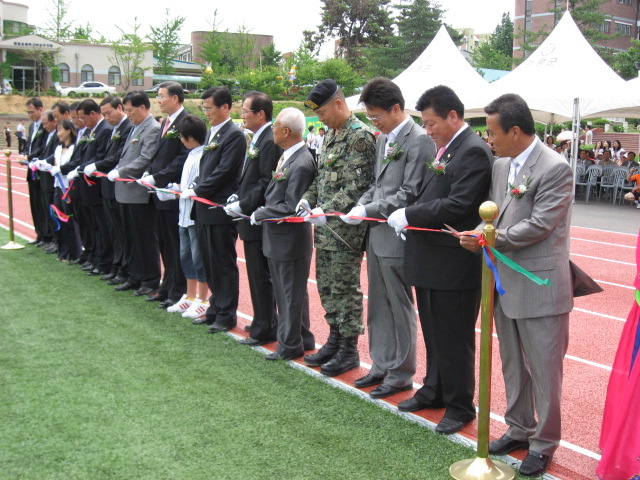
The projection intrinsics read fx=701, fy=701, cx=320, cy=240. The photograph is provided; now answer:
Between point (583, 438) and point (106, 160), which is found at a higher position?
point (106, 160)

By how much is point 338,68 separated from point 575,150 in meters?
41.8

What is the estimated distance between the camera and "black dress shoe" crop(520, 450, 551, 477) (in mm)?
3879

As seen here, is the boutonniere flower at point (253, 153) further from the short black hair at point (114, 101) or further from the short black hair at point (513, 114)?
the short black hair at point (114, 101)

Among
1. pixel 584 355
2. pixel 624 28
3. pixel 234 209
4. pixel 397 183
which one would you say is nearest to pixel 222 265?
pixel 234 209

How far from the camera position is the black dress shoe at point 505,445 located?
418cm

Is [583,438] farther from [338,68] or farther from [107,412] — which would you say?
[338,68]

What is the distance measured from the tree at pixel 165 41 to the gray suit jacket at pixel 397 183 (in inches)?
2595

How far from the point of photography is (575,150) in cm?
1670

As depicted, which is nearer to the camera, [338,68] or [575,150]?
[575,150]

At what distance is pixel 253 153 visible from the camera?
629 centimetres

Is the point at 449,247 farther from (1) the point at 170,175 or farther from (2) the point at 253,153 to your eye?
(1) the point at 170,175

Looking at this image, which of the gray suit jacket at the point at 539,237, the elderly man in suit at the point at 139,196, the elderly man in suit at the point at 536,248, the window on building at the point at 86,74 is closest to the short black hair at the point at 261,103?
the elderly man in suit at the point at 139,196

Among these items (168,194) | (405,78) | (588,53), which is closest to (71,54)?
(405,78)

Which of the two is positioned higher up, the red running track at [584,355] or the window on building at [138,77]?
the window on building at [138,77]
